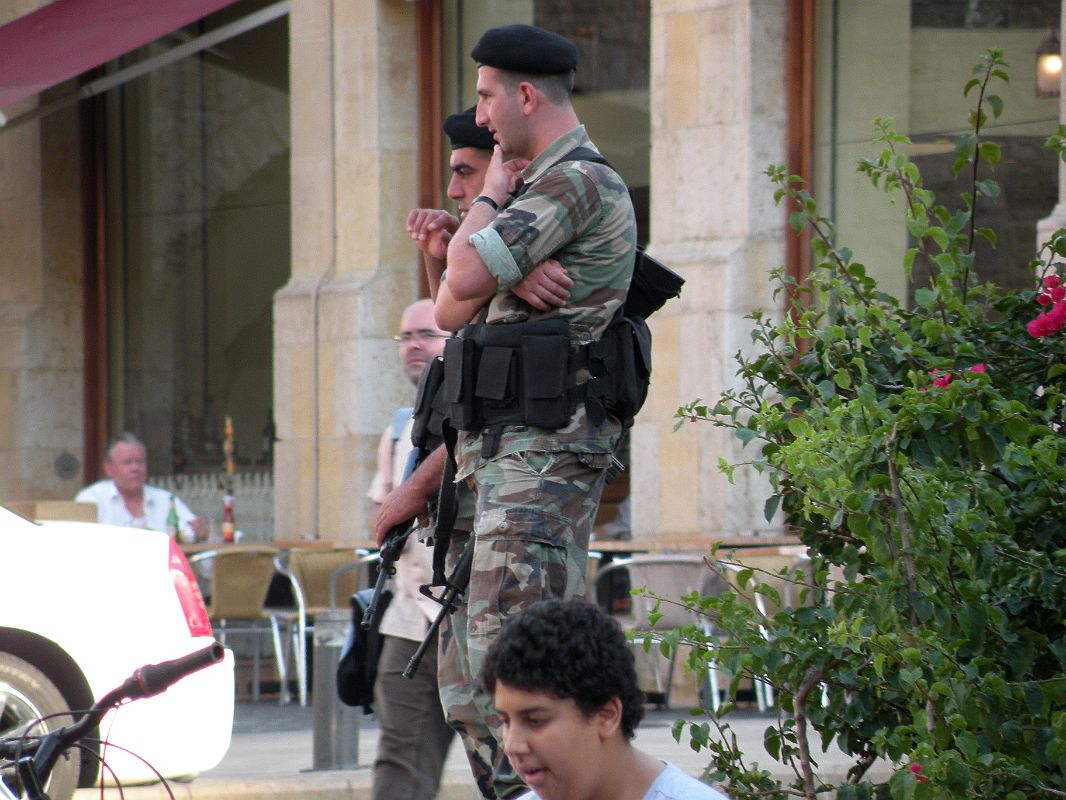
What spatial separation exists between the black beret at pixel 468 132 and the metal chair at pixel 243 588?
6.98 meters

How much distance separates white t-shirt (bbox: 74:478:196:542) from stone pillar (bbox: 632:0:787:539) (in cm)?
332

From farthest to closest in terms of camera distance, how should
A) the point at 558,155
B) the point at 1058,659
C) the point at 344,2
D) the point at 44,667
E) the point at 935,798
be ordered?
the point at 344,2 < the point at 44,667 < the point at 558,155 < the point at 1058,659 < the point at 935,798

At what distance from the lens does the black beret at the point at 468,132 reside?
5.04 meters

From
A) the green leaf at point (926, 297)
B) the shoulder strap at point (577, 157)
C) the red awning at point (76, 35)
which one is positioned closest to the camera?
the shoulder strap at point (577, 157)

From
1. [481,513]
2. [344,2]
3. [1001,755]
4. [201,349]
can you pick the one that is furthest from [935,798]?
[201,349]

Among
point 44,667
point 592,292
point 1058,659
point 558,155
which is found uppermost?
point 558,155

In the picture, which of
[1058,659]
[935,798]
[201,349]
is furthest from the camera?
[201,349]

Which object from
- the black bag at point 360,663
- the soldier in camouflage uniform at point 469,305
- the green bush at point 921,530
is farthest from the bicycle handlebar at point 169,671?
the black bag at point 360,663

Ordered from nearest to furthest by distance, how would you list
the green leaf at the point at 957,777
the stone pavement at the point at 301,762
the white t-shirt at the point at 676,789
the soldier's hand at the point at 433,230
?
the white t-shirt at the point at 676,789
the green leaf at the point at 957,777
the soldier's hand at the point at 433,230
the stone pavement at the point at 301,762

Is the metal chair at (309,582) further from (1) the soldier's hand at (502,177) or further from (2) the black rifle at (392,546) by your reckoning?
(1) the soldier's hand at (502,177)

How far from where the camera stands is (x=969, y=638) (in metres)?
4.04

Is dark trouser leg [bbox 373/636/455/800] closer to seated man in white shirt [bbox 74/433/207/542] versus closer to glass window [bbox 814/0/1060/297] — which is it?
glass window [bbox 814/0/1060/297]

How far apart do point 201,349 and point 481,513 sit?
36.9 ft

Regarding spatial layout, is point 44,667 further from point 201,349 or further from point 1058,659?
point 201,349
